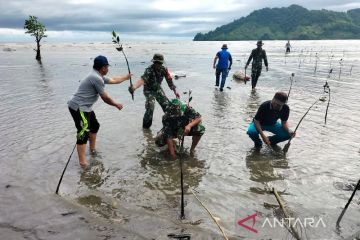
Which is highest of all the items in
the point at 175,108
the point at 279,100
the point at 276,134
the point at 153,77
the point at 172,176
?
the point at 153,77

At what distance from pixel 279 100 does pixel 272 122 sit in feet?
2.89

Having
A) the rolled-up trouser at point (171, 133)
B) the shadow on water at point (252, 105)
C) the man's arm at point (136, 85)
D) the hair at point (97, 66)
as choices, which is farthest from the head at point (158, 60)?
the shadow on water at point (252, 105)

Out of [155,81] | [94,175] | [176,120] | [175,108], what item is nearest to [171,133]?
[176,120]

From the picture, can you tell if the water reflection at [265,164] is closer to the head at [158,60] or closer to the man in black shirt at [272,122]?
the man in black shirt at [272,122]

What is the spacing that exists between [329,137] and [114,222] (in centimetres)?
656

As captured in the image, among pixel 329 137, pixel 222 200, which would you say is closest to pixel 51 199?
pixel 222 200

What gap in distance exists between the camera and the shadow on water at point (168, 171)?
593 centimetres

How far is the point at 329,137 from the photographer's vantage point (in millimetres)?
8922

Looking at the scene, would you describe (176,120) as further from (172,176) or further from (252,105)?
(252,105)

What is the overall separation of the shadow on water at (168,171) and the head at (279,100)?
6.69 ft

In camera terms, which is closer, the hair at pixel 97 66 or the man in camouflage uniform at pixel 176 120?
the hair at pixel 97 66

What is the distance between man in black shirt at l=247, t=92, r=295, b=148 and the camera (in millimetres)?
7373

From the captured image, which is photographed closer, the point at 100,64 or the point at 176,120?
the point at 100,64

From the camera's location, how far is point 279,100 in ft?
23.4
